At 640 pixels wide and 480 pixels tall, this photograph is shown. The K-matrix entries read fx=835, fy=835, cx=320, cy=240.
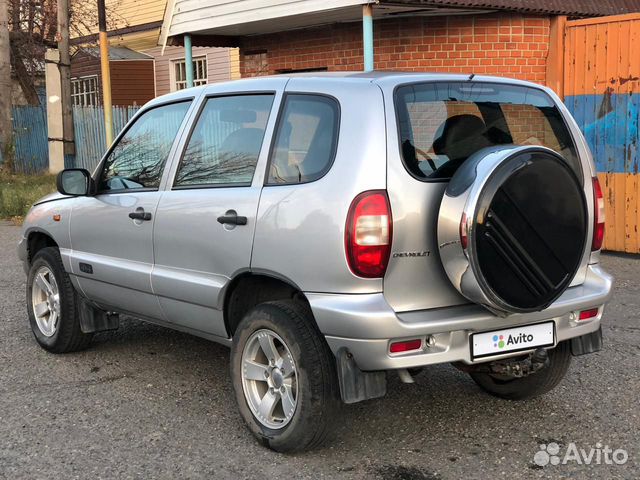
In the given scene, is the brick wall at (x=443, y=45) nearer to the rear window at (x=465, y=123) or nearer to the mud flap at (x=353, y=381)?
the rear window at (x=465, y=123)

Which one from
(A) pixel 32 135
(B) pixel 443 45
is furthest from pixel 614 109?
(A) pixel 32 135

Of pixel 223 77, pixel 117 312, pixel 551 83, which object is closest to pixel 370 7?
pixel 551 83

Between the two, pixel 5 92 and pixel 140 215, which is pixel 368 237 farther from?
pixel 5 92

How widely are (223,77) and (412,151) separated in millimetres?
17915

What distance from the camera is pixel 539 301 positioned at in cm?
378

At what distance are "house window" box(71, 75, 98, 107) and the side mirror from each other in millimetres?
21780

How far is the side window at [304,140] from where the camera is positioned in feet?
12.7

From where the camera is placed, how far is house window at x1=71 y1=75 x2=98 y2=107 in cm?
2656

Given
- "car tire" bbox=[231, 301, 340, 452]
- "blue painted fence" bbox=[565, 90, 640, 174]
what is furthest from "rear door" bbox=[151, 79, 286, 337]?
"blue painted fence" bbox=[565, 90, 640, 174]

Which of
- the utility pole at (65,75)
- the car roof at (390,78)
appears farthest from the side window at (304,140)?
the utility pole at (65,75)

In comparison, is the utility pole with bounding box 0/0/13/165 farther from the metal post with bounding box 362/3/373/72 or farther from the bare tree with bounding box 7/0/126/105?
the metal post with bounding box 362/3/373/72

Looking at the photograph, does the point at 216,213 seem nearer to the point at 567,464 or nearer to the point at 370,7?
the point at 567,464

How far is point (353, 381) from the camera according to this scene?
3.72 m

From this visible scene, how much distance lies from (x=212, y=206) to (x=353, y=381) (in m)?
1.26
